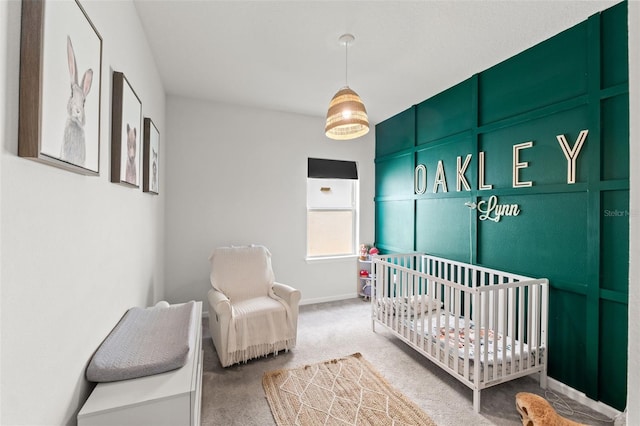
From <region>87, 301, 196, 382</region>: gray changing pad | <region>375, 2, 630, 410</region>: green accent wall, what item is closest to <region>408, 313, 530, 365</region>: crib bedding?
<region>375, 2, 630, 410</region>: green accent wall

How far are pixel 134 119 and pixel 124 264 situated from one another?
878 mm

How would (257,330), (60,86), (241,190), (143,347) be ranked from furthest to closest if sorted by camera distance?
(241,190) < (257,330) < (143,347) < (60,86)

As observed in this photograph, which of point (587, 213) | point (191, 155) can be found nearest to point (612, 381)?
point (587, 213)

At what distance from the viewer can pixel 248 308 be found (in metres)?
2.54

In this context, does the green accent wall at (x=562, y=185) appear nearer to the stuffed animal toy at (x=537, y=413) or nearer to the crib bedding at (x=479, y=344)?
the crib bedding at (x=479, y=344)

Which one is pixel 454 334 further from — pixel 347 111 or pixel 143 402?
pixel 143 402

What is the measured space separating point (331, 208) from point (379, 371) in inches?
91.6

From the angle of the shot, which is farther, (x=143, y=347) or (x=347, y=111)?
(x=347, y=111)

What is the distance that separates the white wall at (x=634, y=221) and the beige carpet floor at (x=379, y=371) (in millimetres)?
1701

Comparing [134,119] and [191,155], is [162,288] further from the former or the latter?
[134,119]

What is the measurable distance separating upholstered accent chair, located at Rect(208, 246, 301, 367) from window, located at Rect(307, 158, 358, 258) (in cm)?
114

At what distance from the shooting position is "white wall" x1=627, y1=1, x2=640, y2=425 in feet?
1.38

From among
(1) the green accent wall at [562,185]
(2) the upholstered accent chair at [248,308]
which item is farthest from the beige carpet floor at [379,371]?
(1) the green accent wall at [562,185]

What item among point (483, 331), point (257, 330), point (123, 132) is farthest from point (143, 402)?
point (483, 331)
